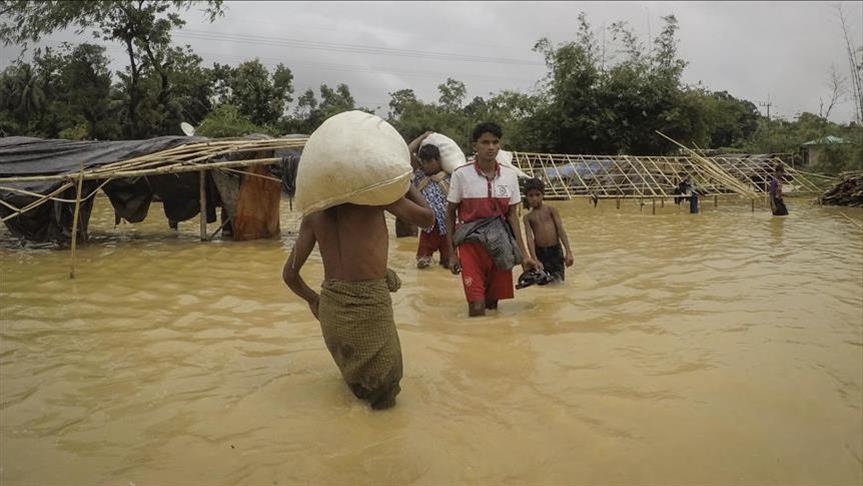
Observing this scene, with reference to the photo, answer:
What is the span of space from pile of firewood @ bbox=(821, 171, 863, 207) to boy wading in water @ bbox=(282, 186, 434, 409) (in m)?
17.8

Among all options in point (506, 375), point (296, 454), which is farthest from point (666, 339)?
point (296, 454)

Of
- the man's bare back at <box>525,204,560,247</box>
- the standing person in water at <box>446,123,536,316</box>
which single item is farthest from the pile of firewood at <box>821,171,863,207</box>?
the standing person in water at <box>446,123,536,316</box>

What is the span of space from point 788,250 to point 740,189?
27.6 ft

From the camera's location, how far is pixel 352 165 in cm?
271

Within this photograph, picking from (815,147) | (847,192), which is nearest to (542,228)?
(847,192)

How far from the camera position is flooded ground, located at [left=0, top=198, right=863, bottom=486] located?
2.60 metres

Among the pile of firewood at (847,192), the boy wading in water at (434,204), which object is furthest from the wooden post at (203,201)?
the pile of firewood at (847,192)

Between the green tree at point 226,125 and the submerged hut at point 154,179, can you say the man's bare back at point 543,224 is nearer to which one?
the submerged hut at point 154,179

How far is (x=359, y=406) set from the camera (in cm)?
309

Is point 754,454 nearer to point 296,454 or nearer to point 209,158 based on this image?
point 296,454

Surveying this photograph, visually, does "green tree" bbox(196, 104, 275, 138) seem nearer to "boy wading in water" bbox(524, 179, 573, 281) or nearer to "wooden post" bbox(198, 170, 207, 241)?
"wooden post" bbox(198, 170, 207, 241)

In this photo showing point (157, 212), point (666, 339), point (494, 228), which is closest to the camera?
point (666, 339)

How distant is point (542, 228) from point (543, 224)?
0.04 metres

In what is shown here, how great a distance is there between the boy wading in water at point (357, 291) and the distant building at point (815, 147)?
929 inches
